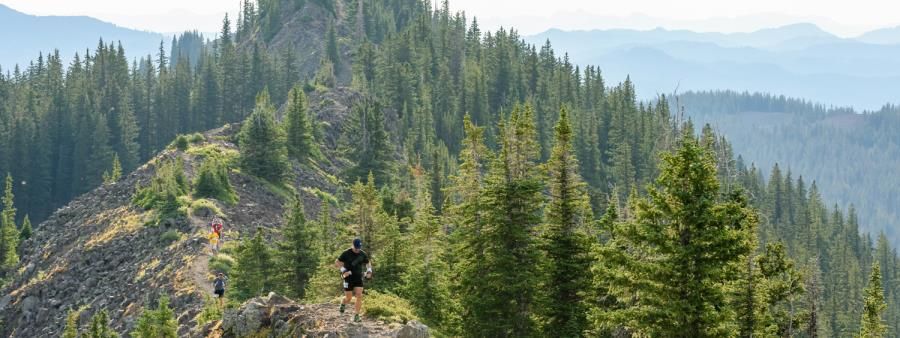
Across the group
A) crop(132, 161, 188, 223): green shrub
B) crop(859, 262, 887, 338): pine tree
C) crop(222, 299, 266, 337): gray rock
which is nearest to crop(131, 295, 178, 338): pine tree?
crop(222, 299, 266, 337): gray rock

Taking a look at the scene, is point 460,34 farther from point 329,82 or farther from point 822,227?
point 822,227

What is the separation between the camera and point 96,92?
493ft

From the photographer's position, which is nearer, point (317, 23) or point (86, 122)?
point (86, 122)

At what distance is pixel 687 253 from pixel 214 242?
39.0m

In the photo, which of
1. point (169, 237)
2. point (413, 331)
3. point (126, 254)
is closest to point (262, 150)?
point (169, 237)

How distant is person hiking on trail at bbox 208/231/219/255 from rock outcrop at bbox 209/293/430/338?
28.4 meters

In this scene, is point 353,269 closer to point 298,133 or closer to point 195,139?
point 298,133

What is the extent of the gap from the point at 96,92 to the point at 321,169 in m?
79.7

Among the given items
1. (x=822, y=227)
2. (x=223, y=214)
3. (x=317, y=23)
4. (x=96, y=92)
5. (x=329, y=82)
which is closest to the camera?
(x=223, y=214)

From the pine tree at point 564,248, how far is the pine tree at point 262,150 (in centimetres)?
4412

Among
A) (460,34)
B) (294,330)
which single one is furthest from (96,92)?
(294,330)

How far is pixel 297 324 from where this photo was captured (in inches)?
942

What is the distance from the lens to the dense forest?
24125 mm

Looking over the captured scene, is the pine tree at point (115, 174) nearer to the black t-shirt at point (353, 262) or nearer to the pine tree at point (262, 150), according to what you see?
the pine tree at point (262, 150)
